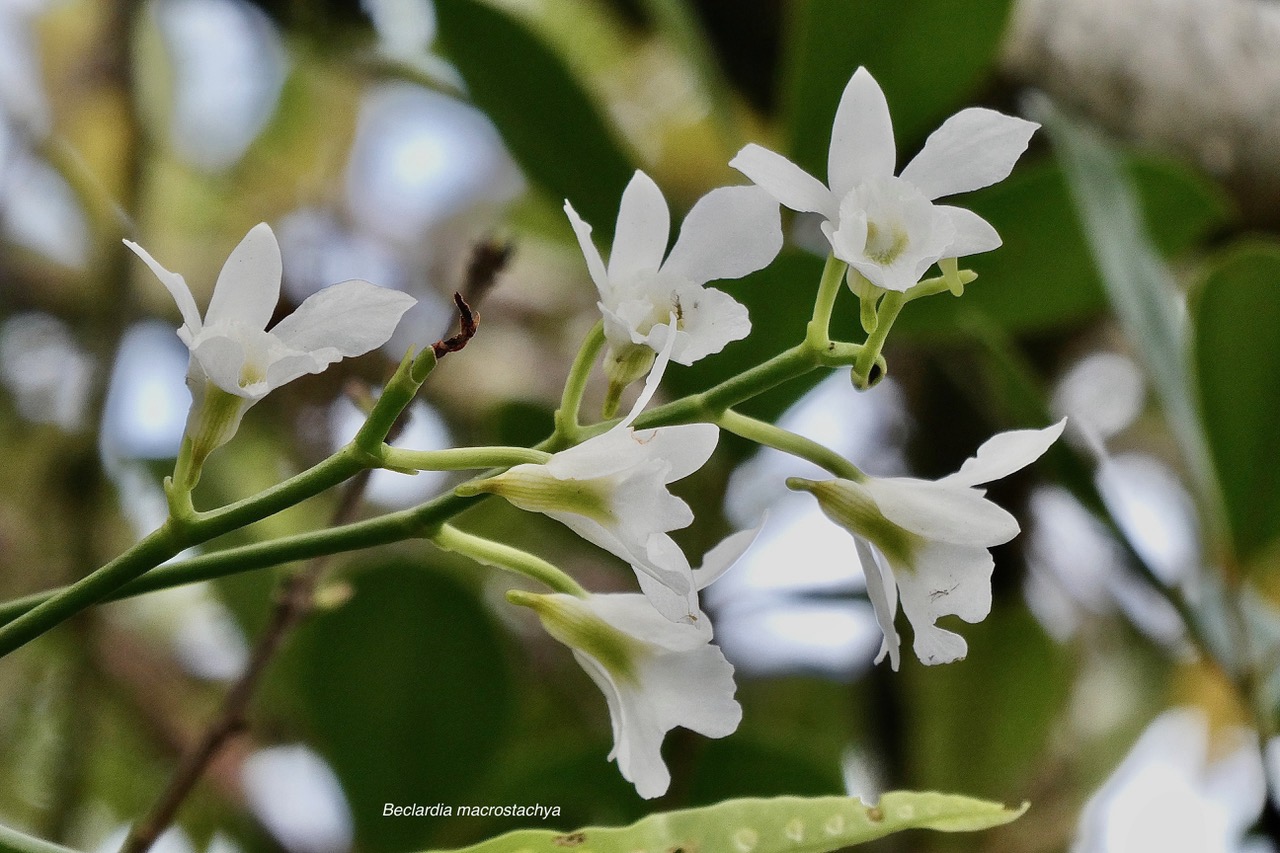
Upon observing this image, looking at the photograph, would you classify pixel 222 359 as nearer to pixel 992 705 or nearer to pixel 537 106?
pixel 537 106

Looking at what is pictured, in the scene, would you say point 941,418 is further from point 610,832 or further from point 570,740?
point 610,832

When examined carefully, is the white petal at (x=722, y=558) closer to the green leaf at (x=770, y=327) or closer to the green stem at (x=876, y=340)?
the green stem at (x=876, y=340)

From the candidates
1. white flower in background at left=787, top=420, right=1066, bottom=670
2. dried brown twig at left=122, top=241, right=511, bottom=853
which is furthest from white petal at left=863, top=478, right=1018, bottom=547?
dried brown twig at left=122, top=241, right=511, bottom=853

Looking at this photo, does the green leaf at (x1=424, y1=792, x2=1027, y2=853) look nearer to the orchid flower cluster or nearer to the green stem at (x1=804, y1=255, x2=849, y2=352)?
the orchid flower cluster

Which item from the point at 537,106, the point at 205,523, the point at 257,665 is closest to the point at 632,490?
the point at 205,523

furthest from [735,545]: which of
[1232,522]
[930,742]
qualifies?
[930,742]

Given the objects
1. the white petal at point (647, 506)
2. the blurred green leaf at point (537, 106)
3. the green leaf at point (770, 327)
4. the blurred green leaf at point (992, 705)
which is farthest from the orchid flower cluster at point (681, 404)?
the blurred green leaf at point (992, 705)
